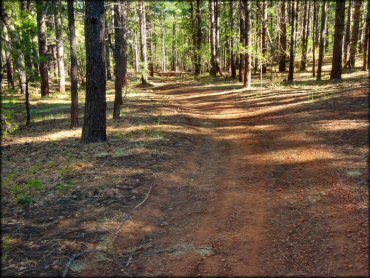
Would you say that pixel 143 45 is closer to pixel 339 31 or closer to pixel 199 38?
pixel 199 38

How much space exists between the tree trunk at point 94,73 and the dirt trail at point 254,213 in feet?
9.10

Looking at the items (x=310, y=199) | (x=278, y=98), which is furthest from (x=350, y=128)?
(x=278, y=98)

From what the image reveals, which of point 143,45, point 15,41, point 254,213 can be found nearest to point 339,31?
point 143,45

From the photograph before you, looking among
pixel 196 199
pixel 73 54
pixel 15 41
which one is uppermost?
pixel 15 41

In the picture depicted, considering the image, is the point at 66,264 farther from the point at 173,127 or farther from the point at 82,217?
the point at 173,127

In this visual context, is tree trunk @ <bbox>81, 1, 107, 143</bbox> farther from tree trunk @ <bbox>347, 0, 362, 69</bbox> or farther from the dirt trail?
tree trunk @ <bbox>347, 0, 362, 69</bbox>

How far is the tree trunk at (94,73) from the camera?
1019cm

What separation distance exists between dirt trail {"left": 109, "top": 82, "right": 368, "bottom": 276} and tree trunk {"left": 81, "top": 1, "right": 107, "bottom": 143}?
9.10ft

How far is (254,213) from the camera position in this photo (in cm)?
618

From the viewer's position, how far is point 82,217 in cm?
629

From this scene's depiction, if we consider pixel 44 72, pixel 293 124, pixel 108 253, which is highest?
pixel 44 72

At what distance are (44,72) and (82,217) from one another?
20419mm

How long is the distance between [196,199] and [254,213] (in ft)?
4.36

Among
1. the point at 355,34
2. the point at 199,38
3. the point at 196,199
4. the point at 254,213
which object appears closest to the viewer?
the point at 254,213
